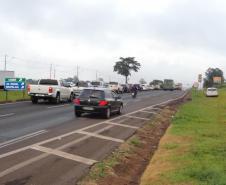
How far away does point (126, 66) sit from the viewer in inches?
4998

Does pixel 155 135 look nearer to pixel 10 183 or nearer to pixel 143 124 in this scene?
pixel 143 124

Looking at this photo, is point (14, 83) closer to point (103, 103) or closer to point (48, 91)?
point (48, 91)

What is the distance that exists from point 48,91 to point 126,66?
92.9 meters

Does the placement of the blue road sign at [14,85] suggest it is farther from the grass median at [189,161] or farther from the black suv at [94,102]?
the grass median at [189,161]

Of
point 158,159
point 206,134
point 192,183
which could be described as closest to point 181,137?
point 206,134

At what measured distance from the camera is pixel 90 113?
25766 mm

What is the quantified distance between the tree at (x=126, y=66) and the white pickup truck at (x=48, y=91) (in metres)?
88.9

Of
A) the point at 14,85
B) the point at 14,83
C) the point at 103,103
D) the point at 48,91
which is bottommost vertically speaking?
the point at 103,103

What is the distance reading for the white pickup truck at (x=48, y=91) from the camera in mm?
34719

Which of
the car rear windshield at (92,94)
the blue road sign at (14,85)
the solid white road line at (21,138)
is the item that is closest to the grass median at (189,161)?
the solid white road line at (21,138)

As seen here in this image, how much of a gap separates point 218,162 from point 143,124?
1087cm

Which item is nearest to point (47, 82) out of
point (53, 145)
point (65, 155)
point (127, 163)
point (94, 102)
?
point (94, 102)

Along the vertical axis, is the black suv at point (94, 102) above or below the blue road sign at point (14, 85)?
below

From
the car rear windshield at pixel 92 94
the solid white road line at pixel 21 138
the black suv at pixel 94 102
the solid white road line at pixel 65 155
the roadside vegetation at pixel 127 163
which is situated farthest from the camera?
the car rear windshield at pixel 92 94
